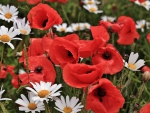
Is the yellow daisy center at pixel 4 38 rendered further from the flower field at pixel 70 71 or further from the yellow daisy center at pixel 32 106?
the yellow daisy center at pixel 32 106

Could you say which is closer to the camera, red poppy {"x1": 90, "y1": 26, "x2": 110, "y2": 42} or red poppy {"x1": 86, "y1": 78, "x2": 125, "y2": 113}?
red poppy {"x1": 86, "y1": 78, "x2": 125, "y2": 113}

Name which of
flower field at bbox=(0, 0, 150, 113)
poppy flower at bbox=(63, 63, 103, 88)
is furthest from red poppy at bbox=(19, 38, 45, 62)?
poppy flower at bbox=(63, 63, 103, 88)

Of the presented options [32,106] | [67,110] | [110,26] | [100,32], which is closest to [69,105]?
[67,110]

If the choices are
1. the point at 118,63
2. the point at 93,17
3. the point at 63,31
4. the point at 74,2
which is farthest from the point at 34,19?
the point at 74,2

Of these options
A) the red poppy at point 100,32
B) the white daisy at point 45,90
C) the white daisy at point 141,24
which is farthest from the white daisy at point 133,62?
the white daisy at point 141,24

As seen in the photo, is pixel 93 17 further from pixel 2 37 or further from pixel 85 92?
pixel 85 92

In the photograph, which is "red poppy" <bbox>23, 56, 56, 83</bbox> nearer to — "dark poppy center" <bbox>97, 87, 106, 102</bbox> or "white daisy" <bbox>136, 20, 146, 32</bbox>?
"dark poppy center" <bbox>97, 87, 106, 102</bbox>
